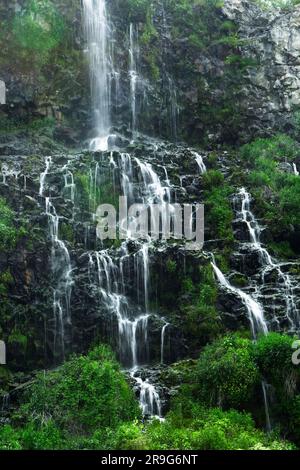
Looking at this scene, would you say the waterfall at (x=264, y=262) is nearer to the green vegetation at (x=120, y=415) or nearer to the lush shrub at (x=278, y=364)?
the lush shrub at (x=278, y=364)

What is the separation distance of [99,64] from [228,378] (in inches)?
951

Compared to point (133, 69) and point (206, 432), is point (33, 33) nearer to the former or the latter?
point (133, 69)

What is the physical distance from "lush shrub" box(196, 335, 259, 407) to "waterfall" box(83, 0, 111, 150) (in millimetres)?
17733

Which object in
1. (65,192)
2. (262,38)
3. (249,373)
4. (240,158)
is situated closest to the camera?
(249,373)

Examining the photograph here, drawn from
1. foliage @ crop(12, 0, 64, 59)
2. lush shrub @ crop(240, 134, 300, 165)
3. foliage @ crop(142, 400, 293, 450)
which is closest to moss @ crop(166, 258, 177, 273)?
foliage @ crop(142, 400, 293, 450)

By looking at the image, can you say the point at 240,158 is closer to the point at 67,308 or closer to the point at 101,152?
the point at 101,152

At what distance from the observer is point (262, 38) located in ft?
128

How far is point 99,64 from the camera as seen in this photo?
3666 centimetres

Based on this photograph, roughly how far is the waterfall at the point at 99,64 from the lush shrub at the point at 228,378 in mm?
17733

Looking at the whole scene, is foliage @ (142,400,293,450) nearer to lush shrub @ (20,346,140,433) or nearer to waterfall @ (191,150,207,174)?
lush shrub @ (20,346,140,433)

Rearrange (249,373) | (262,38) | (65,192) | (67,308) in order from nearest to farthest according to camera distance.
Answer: (249,373) → (67,308) → (65,192) → (262,38)

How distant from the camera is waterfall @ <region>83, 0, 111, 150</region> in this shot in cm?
3519

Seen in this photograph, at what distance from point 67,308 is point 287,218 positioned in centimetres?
1142
